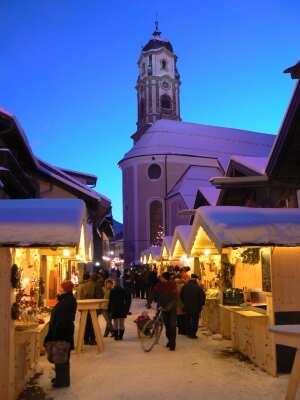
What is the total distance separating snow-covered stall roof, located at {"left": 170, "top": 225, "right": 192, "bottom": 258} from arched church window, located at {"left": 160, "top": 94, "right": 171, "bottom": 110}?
52.6 meters

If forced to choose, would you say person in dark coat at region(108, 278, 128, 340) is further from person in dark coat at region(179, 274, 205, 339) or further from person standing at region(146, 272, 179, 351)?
person in dark coat at region(179, 274, 205, 339)

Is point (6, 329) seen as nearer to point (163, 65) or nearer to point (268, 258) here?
point (268, 258)

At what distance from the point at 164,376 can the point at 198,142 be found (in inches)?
1954

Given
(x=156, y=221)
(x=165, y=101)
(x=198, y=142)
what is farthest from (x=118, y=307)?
(x=165, y=101)

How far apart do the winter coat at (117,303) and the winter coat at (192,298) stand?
1596 mm

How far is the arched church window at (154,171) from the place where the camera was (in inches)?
2103

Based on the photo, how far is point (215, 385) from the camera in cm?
802

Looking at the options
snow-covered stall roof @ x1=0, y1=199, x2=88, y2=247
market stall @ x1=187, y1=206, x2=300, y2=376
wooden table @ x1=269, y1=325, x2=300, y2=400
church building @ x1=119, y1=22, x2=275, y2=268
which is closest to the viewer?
wooden table @ x1=269, y1=325, x2=300, y2=400

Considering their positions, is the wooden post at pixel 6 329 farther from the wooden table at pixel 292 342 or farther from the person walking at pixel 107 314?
the person walking at pixel 107 314

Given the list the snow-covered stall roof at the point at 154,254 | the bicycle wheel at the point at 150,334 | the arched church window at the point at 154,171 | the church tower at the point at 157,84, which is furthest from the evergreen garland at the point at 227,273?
the church tower at the point at 157,84

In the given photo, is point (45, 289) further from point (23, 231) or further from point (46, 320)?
point (23, 231)

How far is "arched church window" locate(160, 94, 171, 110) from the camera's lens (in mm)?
70312

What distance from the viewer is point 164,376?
28.6ft

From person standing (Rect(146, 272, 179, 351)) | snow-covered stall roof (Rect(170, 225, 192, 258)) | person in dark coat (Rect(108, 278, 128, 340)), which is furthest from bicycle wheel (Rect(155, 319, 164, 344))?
snow-covered stall roof (Rect(170, 225, 192, 258))
